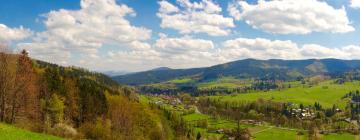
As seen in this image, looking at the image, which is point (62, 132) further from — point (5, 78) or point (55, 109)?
point (55, 109)

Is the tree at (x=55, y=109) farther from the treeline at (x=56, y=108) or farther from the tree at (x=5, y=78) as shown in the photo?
the tree at (x=5, y=78)

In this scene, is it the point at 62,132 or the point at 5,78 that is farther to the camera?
the point at 5,78

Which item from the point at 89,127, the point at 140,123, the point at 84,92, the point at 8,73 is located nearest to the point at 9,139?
the point at 8,73

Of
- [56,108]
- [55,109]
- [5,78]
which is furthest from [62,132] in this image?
[56,108]

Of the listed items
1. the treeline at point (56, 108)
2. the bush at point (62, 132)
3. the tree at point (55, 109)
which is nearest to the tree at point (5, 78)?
the treeline at point (56, 108)

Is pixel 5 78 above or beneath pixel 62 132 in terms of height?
above

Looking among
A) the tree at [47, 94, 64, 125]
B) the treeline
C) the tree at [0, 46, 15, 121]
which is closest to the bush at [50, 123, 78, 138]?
the treeline

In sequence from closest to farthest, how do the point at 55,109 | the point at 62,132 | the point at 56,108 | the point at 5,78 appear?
the point at 62,132, the point at 5,78, the point at 55,109, the point at 56,108

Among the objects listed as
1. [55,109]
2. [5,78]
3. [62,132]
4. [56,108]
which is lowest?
[62,132]

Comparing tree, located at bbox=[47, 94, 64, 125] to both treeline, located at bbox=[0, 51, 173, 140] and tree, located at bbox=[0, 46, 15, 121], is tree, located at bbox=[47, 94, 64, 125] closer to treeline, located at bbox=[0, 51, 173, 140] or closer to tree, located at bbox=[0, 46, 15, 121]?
treeline, located at bbox=[0, 51, 173, 140]
